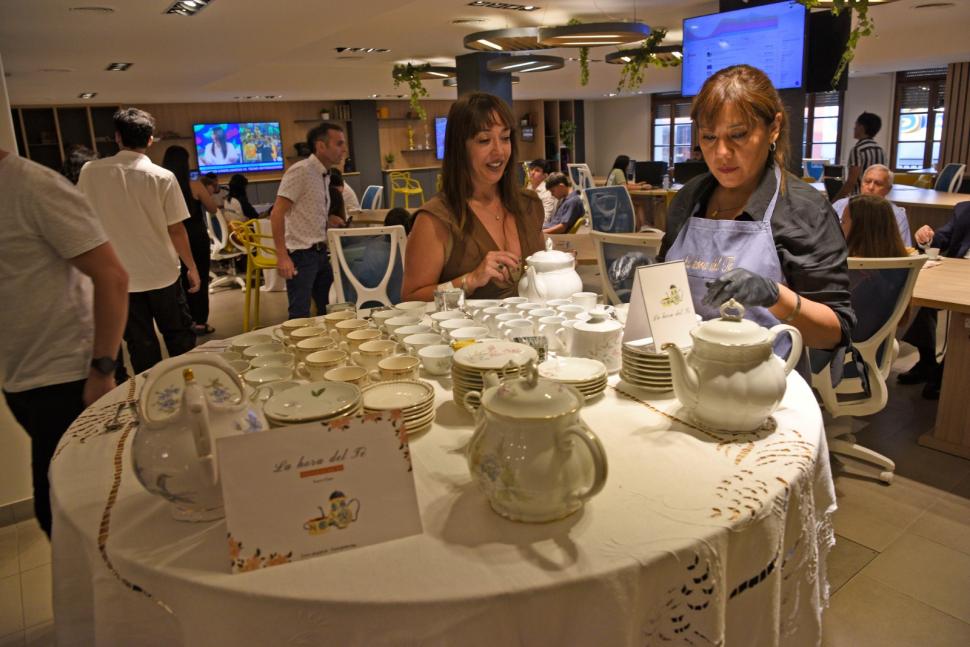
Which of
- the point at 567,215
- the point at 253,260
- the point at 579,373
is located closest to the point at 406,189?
the point at 567,215

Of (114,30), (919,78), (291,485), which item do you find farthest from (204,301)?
(919,78)

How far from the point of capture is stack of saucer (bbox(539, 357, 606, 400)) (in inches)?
57.2

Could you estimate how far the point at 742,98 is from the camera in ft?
5.58

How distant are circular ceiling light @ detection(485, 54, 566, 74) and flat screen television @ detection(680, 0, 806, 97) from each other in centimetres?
212

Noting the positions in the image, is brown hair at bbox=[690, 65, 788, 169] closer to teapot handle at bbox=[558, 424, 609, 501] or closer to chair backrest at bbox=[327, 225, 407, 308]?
teapot handle at bbox=[558, 424, 609, 501]

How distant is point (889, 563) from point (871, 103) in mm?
14795

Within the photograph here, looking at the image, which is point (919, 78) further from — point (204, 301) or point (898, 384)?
point (204, 301)

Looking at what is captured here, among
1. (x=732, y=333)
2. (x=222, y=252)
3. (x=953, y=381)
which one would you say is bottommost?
(x=953, y=381)

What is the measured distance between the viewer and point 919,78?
1350cm

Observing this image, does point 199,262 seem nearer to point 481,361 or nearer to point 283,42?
point 283,42

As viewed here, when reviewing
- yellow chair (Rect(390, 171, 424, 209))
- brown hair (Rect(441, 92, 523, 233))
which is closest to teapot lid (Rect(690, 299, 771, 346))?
brown hair (Rect(441, 92, 523, 233))

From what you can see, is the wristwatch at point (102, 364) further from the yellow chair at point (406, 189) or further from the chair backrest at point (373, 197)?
the yellow chair at point (406, 189)

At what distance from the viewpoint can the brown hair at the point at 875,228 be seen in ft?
10.4

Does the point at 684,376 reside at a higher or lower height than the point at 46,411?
higher
